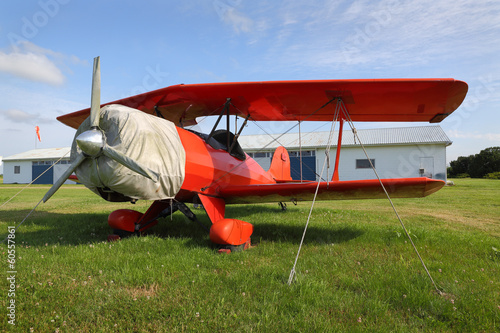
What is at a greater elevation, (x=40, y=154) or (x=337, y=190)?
(x=40, y=154)

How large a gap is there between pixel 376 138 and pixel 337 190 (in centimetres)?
2401

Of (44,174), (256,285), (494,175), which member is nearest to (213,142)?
(256,285)

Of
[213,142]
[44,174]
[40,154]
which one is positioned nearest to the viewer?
[213,142]

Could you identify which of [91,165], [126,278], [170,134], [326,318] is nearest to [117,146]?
[91,165]

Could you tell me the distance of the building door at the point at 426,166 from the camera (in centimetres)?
2425

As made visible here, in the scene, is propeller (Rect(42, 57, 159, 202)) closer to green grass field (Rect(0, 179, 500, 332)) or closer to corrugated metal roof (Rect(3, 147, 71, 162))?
green grass field (Rect(0, 179, 500, 332))

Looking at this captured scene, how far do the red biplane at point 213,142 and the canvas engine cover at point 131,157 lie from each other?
13mm

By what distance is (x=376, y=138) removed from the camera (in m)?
26.9

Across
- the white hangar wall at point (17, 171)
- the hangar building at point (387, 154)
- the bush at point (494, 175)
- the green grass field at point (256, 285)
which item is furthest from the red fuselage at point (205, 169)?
the bush at point (494, 175)

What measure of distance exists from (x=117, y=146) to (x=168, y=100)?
235 cm

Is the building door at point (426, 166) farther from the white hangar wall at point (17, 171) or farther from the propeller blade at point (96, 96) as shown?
the white hangar wall at point (17, 171)

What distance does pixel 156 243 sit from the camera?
4.91 meters

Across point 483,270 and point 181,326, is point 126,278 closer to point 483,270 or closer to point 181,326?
point 181,326

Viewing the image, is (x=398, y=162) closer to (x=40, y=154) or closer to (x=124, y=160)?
(x=124, y=160)
